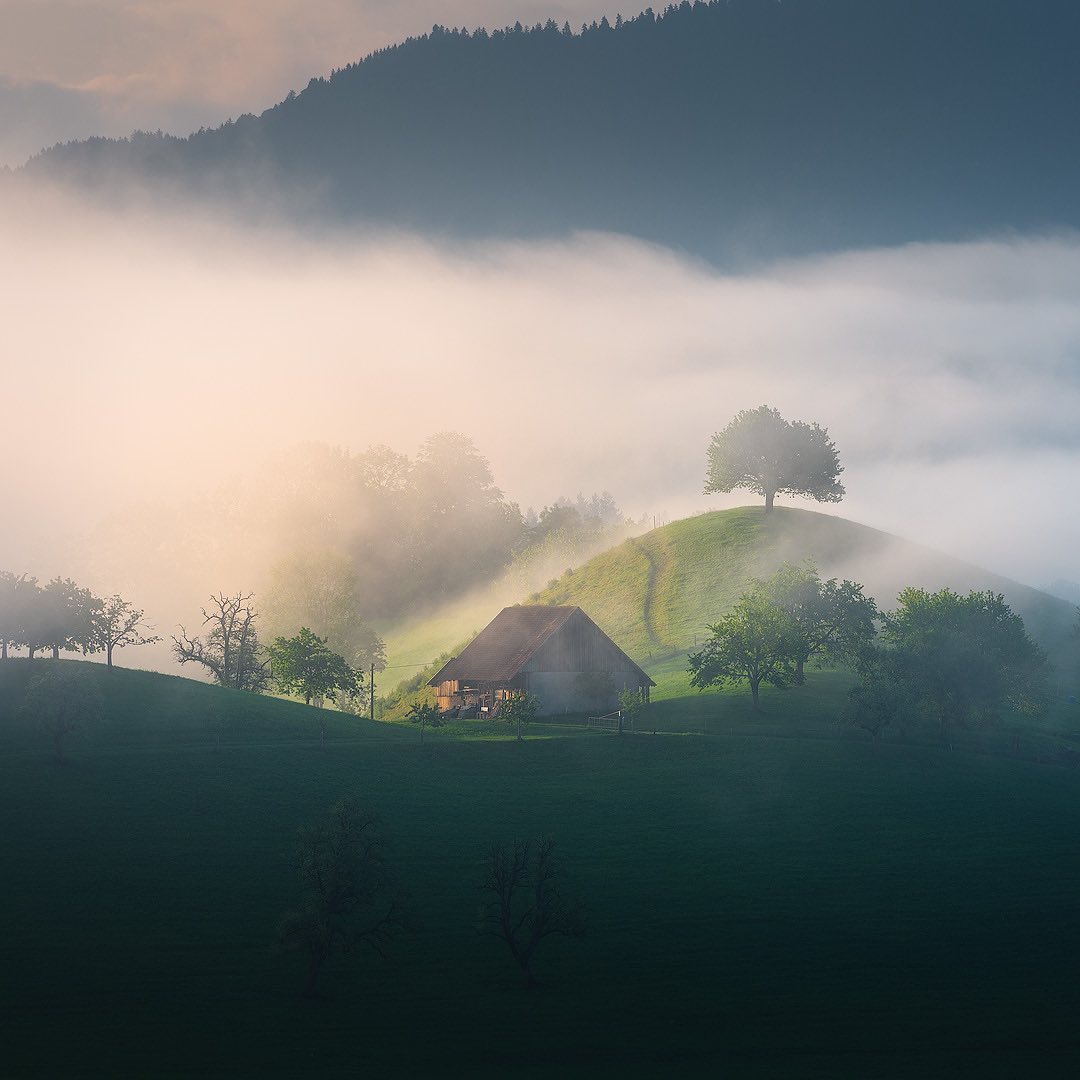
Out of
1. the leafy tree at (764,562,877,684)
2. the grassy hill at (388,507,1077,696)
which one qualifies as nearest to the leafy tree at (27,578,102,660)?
the grassy hill at (388,507,1077,696)

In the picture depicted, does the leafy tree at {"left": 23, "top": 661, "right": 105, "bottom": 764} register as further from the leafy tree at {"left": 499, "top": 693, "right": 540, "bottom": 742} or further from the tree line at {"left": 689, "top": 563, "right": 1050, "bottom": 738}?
the tree line at {"left": 689, "top": 563, "right": 1050, "bottom": 738}

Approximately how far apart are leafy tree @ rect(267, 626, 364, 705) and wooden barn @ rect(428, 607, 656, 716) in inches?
368

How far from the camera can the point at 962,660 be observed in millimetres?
102000

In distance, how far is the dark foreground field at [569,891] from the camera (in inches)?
1702

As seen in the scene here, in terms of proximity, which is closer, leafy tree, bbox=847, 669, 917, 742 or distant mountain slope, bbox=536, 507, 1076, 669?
leafy tree, bbox=847, 669, 917, 742

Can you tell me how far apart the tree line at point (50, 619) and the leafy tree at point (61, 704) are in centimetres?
2118

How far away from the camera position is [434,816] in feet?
233

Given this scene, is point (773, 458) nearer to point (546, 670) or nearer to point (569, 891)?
point (546, 670)

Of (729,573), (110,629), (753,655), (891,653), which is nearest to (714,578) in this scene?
(729,573)

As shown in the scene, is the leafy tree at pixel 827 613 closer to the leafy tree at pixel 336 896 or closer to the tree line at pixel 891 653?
the tree line at pixel 891 653

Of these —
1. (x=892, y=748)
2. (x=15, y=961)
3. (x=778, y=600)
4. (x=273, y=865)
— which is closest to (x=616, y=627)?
(x=778, y=600)

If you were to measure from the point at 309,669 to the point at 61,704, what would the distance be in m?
33.0

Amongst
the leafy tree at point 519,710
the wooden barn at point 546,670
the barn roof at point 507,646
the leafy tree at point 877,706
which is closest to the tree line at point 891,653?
the leafy tree at point 877,706

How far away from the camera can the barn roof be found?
11081 centimetres
